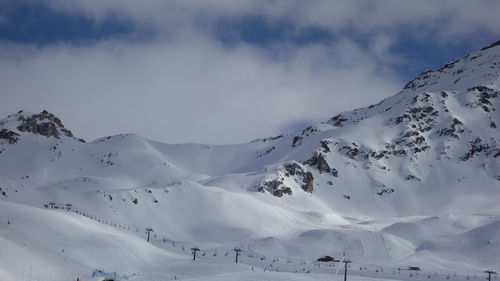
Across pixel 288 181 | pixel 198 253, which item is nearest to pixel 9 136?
pixel 288 181

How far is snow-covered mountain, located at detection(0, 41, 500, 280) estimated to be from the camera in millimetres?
65250

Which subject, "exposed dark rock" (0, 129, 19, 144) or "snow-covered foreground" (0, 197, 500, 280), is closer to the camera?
"snow-covered foreground" (0, 197, 500, 280)

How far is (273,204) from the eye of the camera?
142375mm

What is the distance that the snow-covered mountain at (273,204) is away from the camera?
65.2 meters

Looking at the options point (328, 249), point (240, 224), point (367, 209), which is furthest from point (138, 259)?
point (367, 209)

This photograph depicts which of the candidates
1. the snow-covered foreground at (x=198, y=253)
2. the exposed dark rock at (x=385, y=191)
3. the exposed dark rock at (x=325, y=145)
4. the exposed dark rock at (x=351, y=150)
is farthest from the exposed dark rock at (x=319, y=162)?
the snow-covered foreground at (x=198, y=253)

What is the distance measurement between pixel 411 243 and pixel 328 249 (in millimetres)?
17478

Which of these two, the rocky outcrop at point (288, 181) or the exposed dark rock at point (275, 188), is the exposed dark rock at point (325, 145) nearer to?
the rocky outcrop at point (288, 181)

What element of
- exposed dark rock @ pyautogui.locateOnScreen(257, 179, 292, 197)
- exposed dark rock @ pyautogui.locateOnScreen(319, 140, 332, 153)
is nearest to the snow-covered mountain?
exposed dark rock @ pyautogui.locateOnScreen(257, 179, 292, 197)

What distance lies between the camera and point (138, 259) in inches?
2437

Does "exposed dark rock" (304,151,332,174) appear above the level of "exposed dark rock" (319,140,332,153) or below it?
below

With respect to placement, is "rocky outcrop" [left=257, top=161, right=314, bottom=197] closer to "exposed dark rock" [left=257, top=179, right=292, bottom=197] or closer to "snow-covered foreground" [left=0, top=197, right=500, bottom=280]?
"exposed dark rock" [left=257, top=179, right=292, bottom=197]

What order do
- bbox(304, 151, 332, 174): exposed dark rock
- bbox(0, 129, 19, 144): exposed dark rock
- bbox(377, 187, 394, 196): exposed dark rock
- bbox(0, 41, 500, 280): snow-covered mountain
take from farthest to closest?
bbox(0, 129, 19, 144): exposed dark rock, bbox(304, 151, 332, 174): exposed dark rock, bbox(377, 187, 394, 196): exposed dark rock, bbox(0, 41, 500, 280): snow-covered mountain

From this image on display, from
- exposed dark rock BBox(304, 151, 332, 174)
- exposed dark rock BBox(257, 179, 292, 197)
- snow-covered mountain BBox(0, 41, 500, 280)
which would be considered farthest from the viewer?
exposed dark rock BBox(304, 151, 332, 174)
